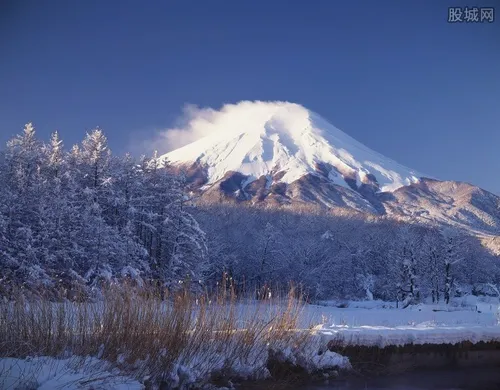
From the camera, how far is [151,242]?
34094mm

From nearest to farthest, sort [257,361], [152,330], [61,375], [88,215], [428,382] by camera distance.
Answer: [61,375]
[152,330]
[257,361]
[428,382]
[88,215]

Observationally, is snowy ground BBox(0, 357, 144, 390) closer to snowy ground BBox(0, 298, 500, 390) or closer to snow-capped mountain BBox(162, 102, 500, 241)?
snowy ground BBox(0, 298, 500, 390)

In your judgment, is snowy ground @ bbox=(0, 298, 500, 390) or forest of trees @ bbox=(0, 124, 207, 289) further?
forest of trees @ bbox=(0, 124, 207, 289)

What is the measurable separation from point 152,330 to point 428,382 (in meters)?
7.42

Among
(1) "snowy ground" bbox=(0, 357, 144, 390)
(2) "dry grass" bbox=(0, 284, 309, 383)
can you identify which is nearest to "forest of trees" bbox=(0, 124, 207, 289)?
(2) "dry grass" bbox=(0, 284, 309, 383)

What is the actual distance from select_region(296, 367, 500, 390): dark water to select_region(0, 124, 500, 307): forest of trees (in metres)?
3.05

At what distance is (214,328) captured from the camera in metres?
10.2

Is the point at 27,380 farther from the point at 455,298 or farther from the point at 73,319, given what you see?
the point at 455,298

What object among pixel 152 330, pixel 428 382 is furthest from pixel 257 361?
pixel 428 382

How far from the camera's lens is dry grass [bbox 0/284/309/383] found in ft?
27.9

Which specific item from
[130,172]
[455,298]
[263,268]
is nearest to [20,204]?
[130,172]

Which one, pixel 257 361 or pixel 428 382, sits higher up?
pixel 257 361

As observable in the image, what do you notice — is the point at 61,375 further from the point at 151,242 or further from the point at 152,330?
the point at 151,242

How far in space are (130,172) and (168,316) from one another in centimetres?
2501
